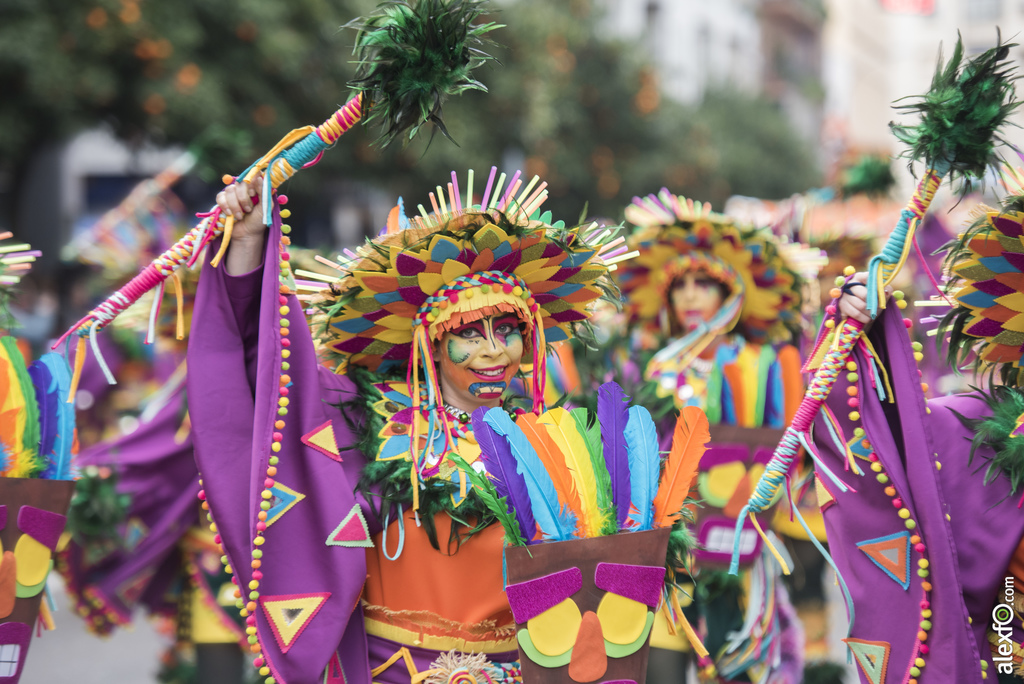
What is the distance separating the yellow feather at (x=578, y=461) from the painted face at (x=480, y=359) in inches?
15.3

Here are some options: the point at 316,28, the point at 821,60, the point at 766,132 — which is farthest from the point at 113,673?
the point at 821,60

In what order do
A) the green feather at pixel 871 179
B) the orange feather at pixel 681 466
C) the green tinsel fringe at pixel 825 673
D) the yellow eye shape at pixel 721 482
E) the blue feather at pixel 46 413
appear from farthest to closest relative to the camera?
the green feather at pixel 871 179 → the green tinsel fringe at pixel 825 673 → the yellow eye shape at pixel 721 482 → the blue feather at pixel 46 413 → the orange feather at pixel 681 466

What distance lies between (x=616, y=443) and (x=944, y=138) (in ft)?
3.72

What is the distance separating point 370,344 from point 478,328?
1.15 ft

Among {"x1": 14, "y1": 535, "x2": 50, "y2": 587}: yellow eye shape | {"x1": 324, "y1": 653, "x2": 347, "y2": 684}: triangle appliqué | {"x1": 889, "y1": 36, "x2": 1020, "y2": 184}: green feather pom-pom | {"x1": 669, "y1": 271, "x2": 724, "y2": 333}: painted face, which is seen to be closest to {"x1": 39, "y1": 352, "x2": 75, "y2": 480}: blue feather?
{"x1": 14, "y1": 535, "x2": 50, "y2": 587}: yellow eye shape

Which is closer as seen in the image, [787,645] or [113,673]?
[787,645]

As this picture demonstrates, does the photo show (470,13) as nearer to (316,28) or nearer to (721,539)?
(721,539)

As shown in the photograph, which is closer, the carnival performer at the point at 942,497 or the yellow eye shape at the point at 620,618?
the yellow eye shape at the point at 620,618

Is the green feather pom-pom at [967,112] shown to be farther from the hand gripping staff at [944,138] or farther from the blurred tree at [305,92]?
the blurred tree at [305,92]

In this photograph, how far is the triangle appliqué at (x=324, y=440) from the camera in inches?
123

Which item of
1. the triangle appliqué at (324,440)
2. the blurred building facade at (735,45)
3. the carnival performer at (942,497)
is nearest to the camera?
the carnival performer at (942,497)

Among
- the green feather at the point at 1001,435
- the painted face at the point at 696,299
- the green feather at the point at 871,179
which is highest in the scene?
the green feather at the point at 871,179

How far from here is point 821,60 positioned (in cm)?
4744

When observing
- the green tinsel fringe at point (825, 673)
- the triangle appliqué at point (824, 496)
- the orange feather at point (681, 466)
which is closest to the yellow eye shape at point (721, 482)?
the green tinsel fringe at point (825, 673)
